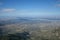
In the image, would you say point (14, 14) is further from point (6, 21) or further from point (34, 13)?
point (34, 13)

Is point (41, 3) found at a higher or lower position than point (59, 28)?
higher

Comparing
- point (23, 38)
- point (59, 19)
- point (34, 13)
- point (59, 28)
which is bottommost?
point (23, 38)

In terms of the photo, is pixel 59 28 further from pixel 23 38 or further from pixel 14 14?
pixel 14 14

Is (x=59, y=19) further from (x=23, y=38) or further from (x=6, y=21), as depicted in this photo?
(x=6, y=21)

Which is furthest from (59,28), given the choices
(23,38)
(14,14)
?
(14,14)

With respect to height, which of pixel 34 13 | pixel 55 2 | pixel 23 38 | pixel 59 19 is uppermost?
pixel 55 2

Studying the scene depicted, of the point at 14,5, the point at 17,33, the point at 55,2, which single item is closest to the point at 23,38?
the point at 17,33

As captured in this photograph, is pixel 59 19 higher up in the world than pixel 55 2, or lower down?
lower down

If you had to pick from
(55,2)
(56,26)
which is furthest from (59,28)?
(55,2)
